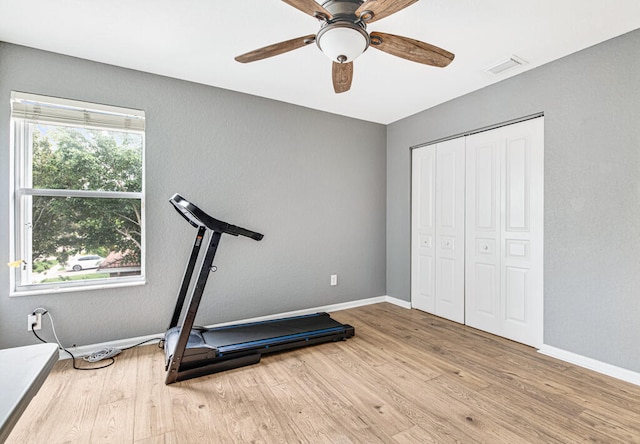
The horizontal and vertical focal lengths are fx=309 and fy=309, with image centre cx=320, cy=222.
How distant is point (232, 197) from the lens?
3252mm

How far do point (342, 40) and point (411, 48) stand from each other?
485 mm

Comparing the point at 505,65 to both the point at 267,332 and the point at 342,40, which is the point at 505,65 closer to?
the point at 342,40

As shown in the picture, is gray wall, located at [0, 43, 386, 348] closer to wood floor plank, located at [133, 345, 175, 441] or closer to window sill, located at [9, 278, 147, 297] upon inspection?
window sill, located at [9, 278, 147, 297]

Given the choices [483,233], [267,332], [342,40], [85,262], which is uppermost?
[342,40]

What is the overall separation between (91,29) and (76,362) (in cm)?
253

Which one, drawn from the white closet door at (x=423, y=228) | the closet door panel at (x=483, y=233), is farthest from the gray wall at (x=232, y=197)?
the closet door panel at (x=483, y=233)

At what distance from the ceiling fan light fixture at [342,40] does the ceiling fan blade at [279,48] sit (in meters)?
0.10

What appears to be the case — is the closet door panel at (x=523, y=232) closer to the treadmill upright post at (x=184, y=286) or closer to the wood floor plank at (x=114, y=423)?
the treadmill upright post at (x=184, y=286)

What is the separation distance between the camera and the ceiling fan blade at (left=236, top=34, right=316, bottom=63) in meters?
1.84

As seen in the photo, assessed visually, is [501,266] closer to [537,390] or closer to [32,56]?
[537,390]

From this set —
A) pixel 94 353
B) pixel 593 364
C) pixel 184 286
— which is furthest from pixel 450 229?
pixel 94 353

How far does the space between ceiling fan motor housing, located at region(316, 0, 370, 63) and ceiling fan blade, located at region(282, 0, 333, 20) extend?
51mm

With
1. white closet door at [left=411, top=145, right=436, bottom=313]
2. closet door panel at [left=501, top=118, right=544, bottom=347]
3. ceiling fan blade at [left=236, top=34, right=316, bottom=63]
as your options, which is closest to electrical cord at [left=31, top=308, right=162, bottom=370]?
ceiling fan blade at [left=236, top=34, right=316, bottom=63]

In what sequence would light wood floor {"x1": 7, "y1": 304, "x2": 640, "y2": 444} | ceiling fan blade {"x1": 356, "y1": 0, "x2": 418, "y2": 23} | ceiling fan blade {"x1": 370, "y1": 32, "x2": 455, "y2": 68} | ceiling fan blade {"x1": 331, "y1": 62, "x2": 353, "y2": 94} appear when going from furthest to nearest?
ceiling fan blade {"x1": 331, "y1": 62, "x2": 353, "y2": 94}, ceiling fan blade {"x1": 370, "y1": 32, "x2": 455, "y2": 68}, light wood floor {"x1": 7, "y1": 304, "x2": 640, "y2": 444}, ceiling fan blade {"x1": 356, "y1": 0, "x2": 418, "y2": 23}
